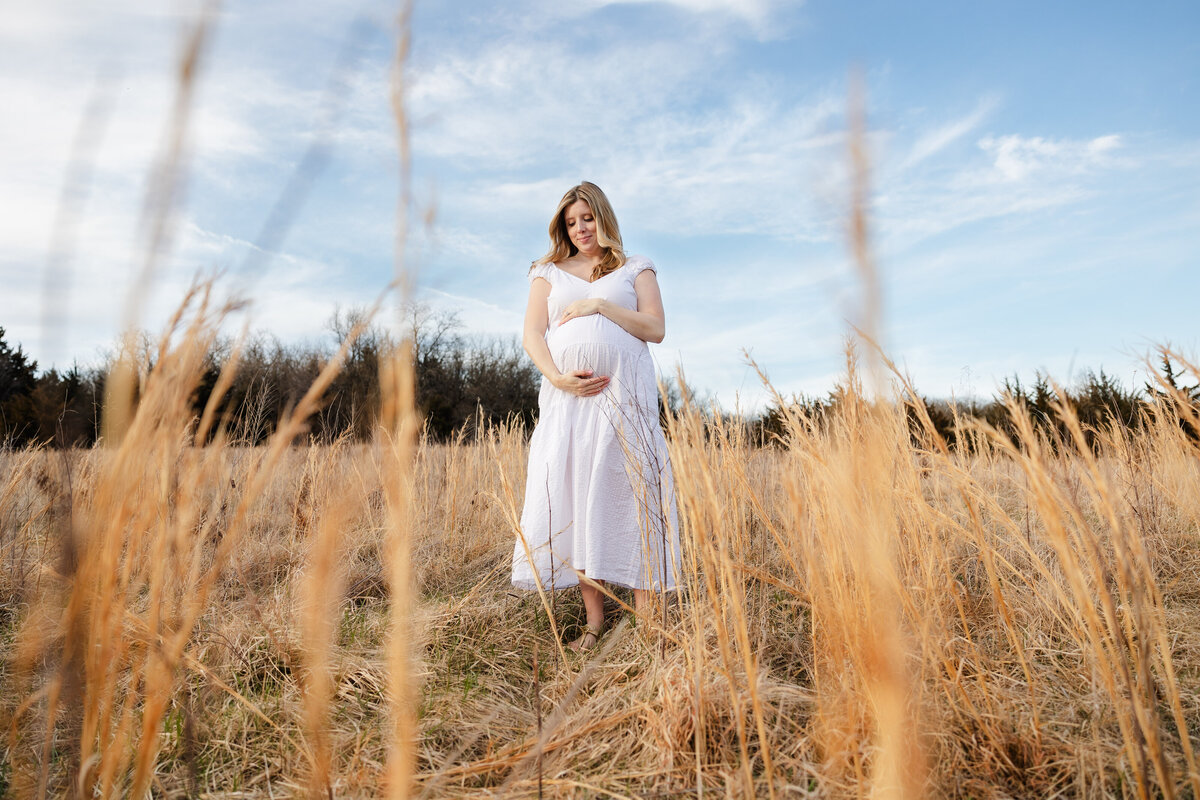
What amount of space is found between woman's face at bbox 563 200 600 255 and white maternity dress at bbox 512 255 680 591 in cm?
20

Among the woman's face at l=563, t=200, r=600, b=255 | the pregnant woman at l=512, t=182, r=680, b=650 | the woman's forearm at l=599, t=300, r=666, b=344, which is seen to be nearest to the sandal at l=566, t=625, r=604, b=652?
the pregnant woman at l=512, t=182, r=680, b=650

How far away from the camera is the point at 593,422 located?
7.52 ft

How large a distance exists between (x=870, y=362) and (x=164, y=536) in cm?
85

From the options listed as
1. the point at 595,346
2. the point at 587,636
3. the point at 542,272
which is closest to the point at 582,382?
the point at 595,346

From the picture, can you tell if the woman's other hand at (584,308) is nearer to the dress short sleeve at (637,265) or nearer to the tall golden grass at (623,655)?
the dress short sleeve at (637,265)

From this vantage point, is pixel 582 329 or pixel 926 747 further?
pixel 582 329

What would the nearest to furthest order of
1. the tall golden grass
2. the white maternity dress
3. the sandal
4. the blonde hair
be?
the tall golden grass, the sandal, the white maternity dress, the blonde hair

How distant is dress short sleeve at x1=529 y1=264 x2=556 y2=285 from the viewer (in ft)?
8.40

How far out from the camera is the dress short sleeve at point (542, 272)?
8.40 ft

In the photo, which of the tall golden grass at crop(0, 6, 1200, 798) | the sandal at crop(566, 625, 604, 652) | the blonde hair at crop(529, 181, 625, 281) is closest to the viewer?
the tall golden grass at crop(0, 6, 1200, 798)

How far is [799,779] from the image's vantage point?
123 centimetres

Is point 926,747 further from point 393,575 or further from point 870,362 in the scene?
point 393,575

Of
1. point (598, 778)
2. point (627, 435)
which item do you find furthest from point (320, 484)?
point (598, 778)

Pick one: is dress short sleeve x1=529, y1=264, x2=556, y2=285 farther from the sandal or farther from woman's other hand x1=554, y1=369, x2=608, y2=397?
the sandal
